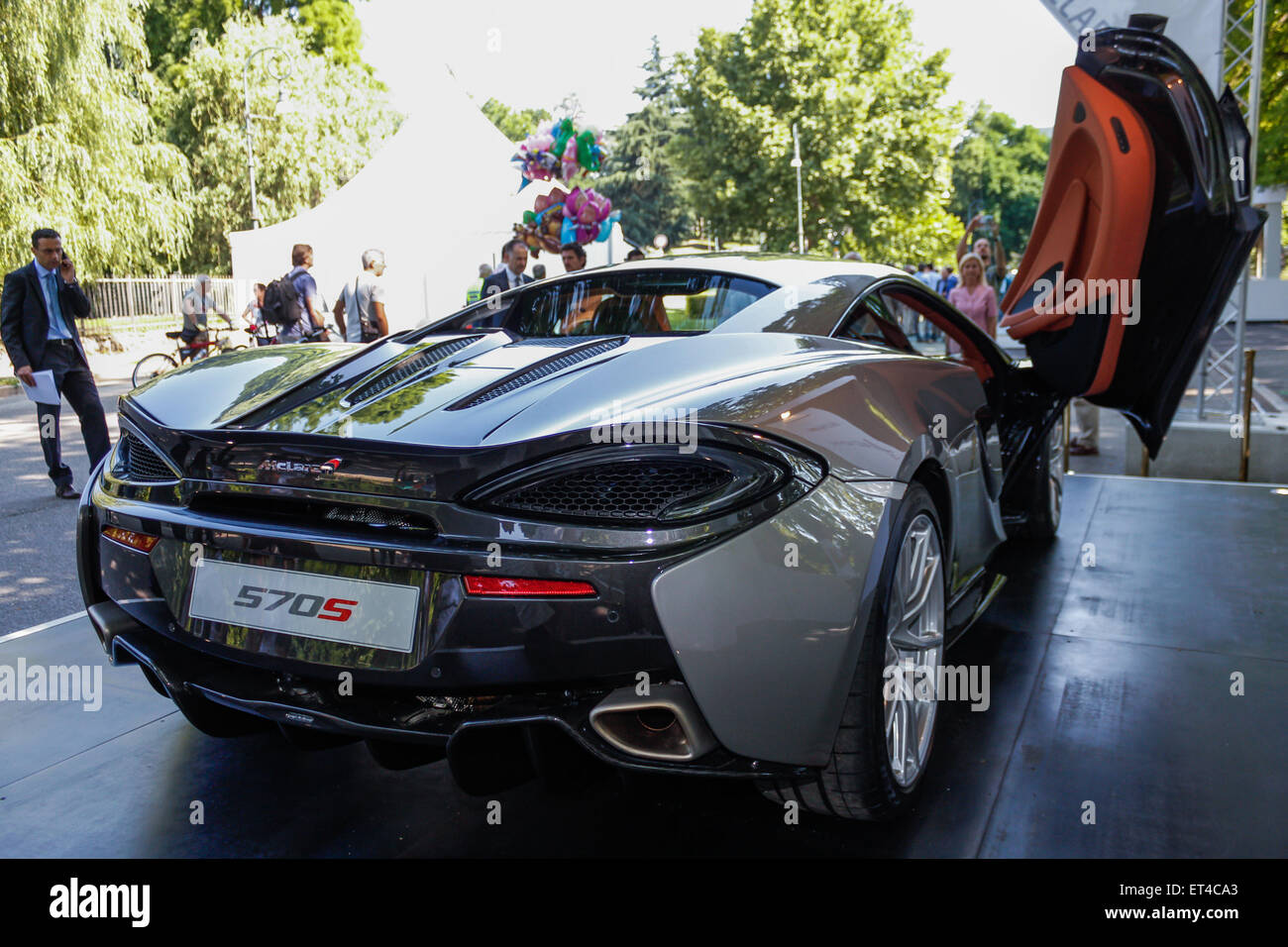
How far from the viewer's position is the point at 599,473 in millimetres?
2170

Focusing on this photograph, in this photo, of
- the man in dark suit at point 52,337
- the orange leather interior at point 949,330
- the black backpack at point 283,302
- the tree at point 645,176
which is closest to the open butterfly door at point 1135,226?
the orange leather interior at point 949,330

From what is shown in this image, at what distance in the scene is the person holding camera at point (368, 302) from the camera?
10070 mm

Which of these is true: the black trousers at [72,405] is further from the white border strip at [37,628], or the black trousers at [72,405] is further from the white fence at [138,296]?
the white fence at [138,296]

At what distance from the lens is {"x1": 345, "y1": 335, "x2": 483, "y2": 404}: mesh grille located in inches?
102

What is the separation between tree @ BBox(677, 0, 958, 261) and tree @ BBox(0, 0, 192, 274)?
22.2 metres

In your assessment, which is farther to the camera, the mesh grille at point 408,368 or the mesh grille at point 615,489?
the mesh grille at point 408,368

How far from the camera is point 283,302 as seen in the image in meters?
10.9

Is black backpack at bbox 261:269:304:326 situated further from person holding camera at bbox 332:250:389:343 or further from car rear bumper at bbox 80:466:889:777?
car rear bumper at bbox 80:466:889:777

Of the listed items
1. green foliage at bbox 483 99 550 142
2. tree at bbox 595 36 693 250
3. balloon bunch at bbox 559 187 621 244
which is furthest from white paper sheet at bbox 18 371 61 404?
green foliage at bbox 483 99 550 142

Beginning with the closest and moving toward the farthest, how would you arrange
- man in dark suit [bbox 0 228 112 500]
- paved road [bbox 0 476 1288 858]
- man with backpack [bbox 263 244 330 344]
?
paved road [bbox 0 476 1288 858]
man in dark suit [bbox 0 228 112 500]
man with backpack [bbox 263 244 330 344]

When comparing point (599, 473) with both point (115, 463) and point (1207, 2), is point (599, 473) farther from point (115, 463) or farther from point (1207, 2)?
point (1207, 2)

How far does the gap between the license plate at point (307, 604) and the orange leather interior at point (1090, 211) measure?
10.4 feet

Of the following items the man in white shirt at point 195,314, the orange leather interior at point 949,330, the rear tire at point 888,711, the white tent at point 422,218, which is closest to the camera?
the rear tire at point 888,711
